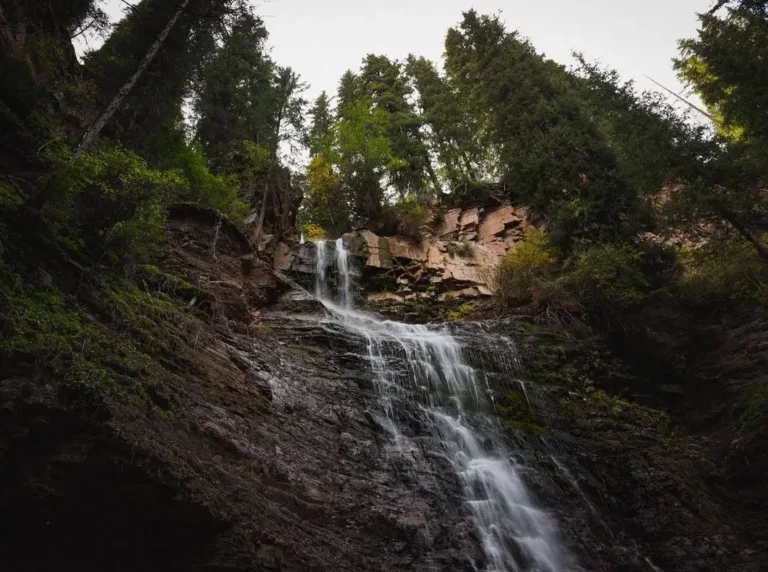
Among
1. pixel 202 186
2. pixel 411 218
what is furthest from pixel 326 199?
pixel 202 186

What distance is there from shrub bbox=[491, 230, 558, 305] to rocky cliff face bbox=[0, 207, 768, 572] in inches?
70.8

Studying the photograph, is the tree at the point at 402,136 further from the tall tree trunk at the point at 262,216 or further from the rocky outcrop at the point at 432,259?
the tall tree trunk at the point at 262,216

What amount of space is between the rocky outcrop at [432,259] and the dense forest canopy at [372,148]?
1.42 metres

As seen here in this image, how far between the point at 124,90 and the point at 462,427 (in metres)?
9.86

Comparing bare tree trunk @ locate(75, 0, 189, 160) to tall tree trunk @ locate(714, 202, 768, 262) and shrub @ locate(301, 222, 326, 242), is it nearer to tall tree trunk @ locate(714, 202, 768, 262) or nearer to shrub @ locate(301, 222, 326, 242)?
tall tree trunk @ locate(714, 202, 768, 262)

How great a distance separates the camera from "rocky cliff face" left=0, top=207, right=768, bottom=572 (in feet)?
15.0

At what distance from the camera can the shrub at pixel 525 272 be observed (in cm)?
1641

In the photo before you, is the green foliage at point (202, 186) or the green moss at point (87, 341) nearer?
the green moss at point (87, 341)

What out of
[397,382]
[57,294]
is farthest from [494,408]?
[57,294]

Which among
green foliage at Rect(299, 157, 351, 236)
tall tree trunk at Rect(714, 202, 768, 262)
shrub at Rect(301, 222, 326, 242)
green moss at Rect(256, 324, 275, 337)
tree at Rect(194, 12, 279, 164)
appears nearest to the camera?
green moss at Rect(256, 324, 275, 337)

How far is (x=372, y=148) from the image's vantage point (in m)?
24.5

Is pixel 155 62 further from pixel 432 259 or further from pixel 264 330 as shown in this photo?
pixel 432 259

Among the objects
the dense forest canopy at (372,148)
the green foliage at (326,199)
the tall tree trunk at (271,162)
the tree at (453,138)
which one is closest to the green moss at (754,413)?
the dense forest canopy at (372,148)

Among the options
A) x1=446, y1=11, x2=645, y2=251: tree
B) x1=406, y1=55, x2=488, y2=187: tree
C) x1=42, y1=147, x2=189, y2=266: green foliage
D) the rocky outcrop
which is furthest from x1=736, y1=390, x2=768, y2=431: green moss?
x1=406, y1=55, x2=488, y2=187: tree
